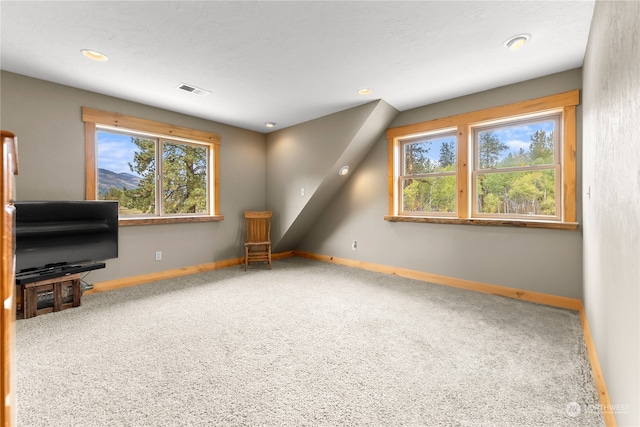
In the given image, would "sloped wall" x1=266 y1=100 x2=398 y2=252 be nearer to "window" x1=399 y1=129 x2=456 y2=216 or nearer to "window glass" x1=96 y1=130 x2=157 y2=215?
"window" x1=399 y1=129 x2=456 y2=216

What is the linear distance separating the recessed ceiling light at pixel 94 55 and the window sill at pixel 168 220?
1772 millimetres

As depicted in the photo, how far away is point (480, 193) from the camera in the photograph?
11.3ft

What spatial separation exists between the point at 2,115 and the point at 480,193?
16.7ft

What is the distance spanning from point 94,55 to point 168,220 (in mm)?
2013

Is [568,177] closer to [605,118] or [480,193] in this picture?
[480,193]

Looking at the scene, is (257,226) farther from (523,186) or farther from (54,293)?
(523,186)

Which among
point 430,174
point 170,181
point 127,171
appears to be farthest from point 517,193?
point 127,171

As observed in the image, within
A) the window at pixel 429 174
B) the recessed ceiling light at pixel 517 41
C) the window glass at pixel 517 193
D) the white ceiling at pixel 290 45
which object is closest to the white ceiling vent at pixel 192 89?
the white ceiling at pixel 290 45

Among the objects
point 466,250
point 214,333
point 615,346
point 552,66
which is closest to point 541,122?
point 552,66

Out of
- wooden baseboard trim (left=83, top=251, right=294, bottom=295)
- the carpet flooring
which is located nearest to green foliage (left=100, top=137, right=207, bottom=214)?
wooden baseboard trim (left=83, top=251, right=294, bottom=295)

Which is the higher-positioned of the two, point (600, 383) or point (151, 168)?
point (151, 168)

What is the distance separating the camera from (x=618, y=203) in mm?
1261

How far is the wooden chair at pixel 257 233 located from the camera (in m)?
4.55

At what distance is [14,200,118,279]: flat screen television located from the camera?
2.61m
